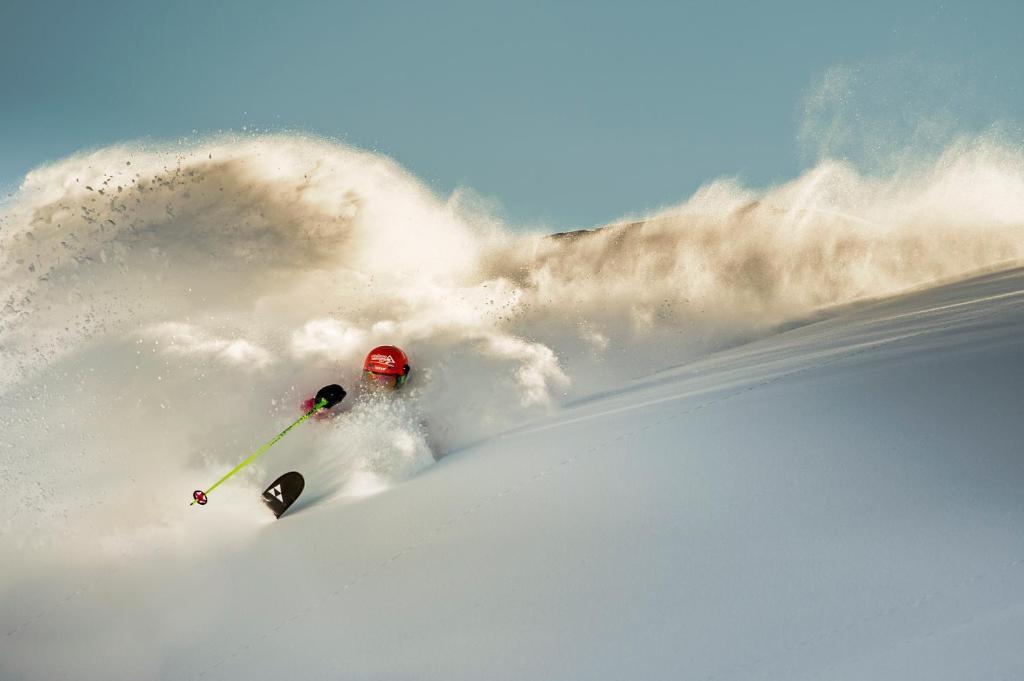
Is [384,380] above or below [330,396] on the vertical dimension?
above

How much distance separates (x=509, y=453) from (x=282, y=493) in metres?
1.82

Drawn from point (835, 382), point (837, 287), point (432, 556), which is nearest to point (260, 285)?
point (432, 556)

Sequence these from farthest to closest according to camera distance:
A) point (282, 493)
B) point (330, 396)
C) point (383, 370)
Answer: point (383, 370) < point (330, 396) < point (282, 493)

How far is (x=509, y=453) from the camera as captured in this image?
623 centimetres

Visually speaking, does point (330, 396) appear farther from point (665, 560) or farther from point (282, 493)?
point (665, 560)

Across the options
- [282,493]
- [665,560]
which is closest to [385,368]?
[282,493]

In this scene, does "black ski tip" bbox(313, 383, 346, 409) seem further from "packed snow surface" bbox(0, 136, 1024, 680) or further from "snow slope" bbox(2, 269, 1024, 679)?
"snow slope" bbox(2, 269, 1024, 679)

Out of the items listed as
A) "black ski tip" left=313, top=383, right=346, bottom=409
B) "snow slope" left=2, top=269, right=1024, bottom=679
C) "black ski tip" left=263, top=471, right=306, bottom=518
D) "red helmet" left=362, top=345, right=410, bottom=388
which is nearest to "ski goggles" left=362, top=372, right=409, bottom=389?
"red helmet" left=362, top=345, right=410, bottom=388

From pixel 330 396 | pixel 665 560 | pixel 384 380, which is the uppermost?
pixel 384 380

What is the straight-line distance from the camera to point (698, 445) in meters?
5.03

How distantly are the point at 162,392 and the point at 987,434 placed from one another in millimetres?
7518

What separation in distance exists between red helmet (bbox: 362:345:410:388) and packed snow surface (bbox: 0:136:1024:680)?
329 millimetres

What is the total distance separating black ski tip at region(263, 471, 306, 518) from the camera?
613 centimetres

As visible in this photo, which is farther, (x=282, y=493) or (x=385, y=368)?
(x=385, y=368)
